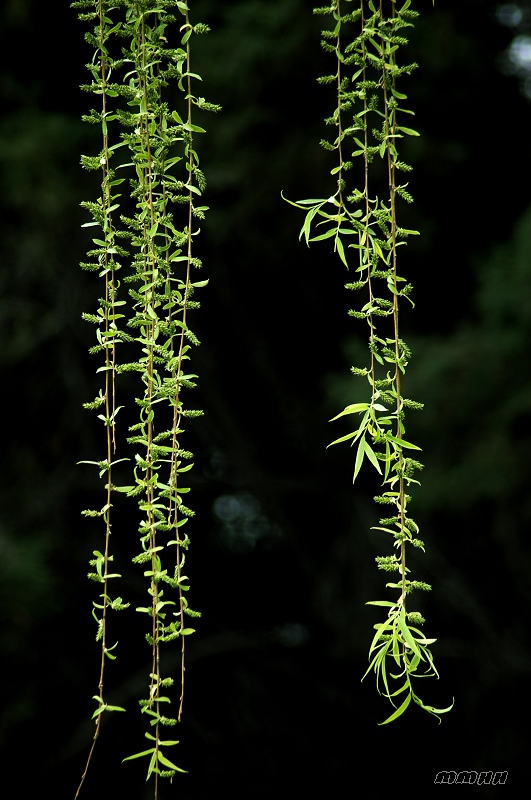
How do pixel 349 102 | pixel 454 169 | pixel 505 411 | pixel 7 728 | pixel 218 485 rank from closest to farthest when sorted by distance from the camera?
1. pixel 349 102
2. pixel 505 411
3. pixel 7 728
4. pixel 454 169
5. pixel 218 485

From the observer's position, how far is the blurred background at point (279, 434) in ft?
8.48

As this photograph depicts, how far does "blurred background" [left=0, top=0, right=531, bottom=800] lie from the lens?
2.58 m

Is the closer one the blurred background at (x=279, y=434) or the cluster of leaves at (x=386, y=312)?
the cluster of leaves at (x=386, y=312)

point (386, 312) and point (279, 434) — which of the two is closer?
point (386, 312)

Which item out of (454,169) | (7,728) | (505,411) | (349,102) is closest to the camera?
(349,102)

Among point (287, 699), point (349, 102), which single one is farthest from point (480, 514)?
point (349, 102)

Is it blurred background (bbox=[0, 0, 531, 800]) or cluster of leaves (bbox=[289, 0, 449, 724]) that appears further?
blurred background (bbox=[0, 0, 531, 800])

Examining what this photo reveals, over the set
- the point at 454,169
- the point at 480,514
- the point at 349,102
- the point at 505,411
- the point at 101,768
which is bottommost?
the point at 101,768

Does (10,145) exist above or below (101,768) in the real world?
above

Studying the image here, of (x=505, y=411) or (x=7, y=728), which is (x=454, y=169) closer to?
(x=505, y=411)

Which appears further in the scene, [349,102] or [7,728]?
[7,728]

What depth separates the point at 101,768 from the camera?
3.10 m

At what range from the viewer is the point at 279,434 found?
3299mm

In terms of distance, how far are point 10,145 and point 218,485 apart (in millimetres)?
1296
